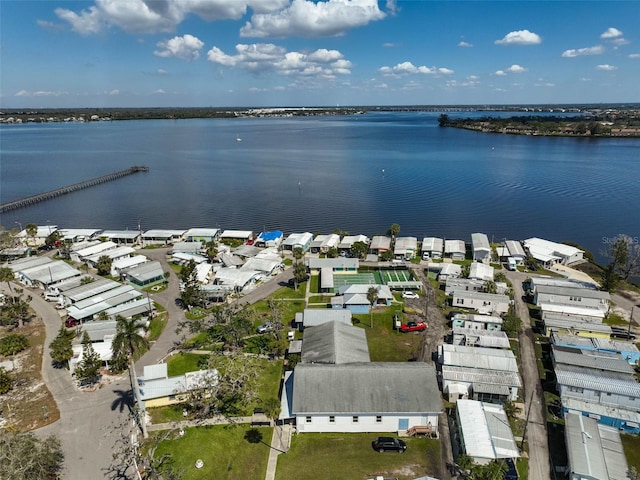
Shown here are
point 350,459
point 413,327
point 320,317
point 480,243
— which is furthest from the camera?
point 480,243

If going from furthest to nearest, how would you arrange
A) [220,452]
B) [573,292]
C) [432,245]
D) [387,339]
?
[432,245] < [573,292] < [387,339] < [220,452]

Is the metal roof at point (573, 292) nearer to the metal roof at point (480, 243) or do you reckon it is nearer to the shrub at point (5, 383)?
the metal roof at point (480, 243)

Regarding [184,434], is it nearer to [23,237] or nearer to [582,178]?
[23,237]

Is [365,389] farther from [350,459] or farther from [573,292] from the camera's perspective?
[573,292]

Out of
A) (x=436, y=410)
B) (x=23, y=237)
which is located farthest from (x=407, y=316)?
(x=23, y=237)

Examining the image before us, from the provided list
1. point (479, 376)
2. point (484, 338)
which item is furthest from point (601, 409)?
point (484, 338)

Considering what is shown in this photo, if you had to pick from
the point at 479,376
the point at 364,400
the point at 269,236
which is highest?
the point at 269,236
